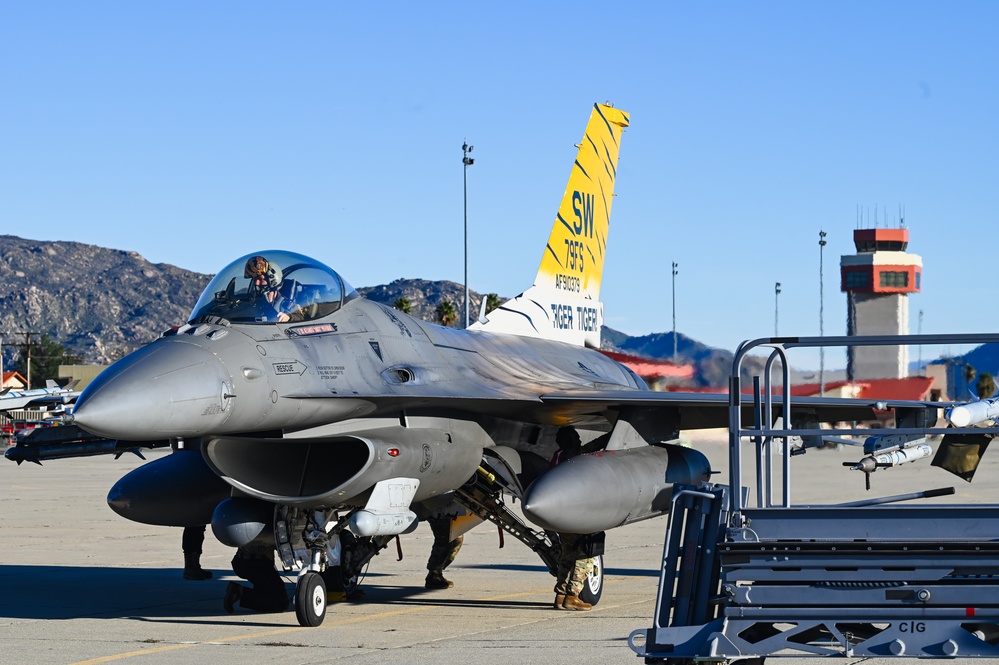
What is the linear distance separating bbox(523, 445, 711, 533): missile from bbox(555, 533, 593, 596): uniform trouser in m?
0.58

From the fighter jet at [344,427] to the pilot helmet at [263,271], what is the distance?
0.01 meters

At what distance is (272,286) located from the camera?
A: 10.1 m

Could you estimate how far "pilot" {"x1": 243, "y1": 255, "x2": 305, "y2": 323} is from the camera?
1008 centimetres

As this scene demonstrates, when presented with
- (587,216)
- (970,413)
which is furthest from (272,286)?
(587,216)

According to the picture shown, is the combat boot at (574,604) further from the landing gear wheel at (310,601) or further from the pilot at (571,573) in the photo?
the landing gear wheel at (310,601)

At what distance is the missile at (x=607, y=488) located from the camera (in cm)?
1023

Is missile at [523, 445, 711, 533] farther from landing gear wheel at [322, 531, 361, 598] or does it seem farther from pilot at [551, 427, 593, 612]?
landing gear wheel at [322, 531, 361, 598]

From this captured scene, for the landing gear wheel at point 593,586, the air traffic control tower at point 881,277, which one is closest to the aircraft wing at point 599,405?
the landing gear wheel at point 593,586

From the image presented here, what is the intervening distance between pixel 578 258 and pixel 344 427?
7064 millimetres

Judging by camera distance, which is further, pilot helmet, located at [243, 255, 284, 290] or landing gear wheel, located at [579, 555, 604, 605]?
landing gear wheel, located at [579, 555, 604, 605]

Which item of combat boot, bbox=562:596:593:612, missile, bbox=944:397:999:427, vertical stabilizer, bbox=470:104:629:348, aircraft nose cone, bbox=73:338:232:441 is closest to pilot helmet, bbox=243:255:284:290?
aircraft nose cone, bbox=73:338:232:441

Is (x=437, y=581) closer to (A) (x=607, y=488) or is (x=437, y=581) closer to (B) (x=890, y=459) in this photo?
(A) (x=607, y=488)

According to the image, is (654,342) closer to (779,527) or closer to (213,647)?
(213,647)

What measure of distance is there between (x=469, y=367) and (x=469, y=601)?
2.16m
